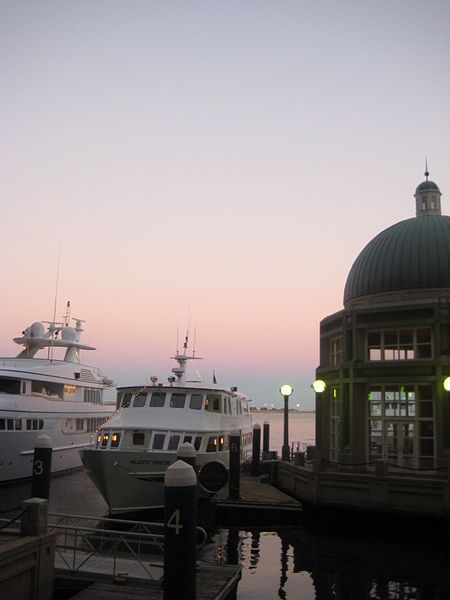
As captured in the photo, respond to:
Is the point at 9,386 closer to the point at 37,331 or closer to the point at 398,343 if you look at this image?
the point at 37,331

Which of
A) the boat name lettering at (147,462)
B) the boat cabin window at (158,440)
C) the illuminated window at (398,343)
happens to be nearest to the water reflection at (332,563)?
the boat name lettering at (147,462)

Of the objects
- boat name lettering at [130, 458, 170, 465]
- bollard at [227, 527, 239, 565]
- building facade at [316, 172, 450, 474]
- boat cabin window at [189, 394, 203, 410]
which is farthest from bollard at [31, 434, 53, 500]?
building facade at [316, 172, 450, 474]

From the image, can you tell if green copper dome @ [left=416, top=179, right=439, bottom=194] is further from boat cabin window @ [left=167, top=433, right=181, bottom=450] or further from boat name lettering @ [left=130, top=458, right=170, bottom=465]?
boat name lettering @ [left=130, top=458, right=170, bottom=465]

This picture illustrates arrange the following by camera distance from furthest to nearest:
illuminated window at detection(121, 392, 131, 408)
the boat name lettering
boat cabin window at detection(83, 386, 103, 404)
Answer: boat cabin window at detection(83, 386, 103, 404) → illuminated window at detection(121, 392, 131, 408) → the boat name lettering

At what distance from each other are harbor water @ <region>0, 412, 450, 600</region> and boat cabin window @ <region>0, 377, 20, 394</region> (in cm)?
1406

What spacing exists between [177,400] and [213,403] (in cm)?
219

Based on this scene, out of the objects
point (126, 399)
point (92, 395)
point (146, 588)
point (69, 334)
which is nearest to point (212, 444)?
point (126, 399)

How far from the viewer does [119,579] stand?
48.0 feet

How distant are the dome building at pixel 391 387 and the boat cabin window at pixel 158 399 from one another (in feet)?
24.7

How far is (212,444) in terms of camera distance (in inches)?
1159

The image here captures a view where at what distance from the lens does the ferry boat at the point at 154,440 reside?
25.4 metres

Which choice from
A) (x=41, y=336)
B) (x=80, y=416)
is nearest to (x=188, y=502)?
(x=80, y=416)

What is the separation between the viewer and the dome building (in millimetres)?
24875

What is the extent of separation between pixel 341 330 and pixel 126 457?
1258 centimetres
